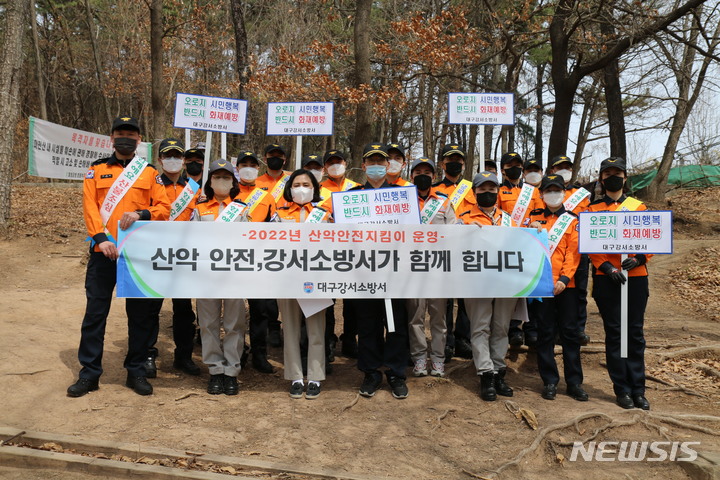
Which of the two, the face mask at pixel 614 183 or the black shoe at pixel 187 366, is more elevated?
the face mask at pixel 614 183

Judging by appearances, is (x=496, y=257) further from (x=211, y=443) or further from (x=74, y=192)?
Answer: (x=74, y=192)

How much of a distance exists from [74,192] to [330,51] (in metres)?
10.4

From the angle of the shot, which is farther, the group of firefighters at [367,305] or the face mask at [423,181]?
the face mask at [423,181]

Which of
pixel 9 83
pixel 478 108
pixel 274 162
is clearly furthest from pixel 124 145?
Result: pixel 9 83

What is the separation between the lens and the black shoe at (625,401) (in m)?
5.49

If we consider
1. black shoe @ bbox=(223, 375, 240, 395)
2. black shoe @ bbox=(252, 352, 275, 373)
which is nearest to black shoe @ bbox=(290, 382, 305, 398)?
black shoe @ bbox=(223, 375, 240, 395)

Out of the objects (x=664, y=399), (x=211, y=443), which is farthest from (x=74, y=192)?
(x=664, y=399)

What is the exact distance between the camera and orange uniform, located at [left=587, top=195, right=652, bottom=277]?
5.54m

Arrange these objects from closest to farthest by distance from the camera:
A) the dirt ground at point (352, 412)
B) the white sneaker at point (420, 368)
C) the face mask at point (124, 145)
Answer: the dirt ground at point (352, 412), the face mask at point (124, 145), the white sneaker at point (420, 368)

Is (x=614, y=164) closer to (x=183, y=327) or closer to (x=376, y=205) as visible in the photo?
(x=376, y=205)

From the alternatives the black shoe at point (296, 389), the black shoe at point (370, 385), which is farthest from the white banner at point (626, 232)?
the black shoe at point (296, 389)

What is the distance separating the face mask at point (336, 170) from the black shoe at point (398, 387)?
2.48m

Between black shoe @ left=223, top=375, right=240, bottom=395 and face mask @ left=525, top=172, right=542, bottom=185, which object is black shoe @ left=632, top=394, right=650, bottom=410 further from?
black shoe @ left=223, top=375, right=240, bottom=395

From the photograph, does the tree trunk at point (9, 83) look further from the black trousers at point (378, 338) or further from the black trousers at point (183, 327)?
the black trousers at point (378, 338)
